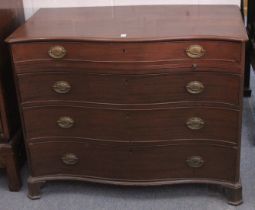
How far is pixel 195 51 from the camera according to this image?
170cm

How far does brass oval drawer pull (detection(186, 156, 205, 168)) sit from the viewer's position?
1911 millimetres

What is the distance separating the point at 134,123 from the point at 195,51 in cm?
38

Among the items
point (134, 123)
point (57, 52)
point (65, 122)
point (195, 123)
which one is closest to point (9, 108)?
point (65, 122)

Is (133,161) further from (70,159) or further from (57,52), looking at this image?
(57,52)

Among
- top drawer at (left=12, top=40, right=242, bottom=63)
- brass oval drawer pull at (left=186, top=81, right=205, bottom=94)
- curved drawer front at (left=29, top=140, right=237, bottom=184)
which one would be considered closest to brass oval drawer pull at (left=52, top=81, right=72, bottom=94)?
top drawer at (left=12, top=40, right=242, bottom=63)

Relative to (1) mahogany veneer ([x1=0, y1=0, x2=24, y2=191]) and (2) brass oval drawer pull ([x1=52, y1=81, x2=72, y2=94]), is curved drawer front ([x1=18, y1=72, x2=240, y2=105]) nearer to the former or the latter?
(2) brass oval drawer pull ([x1=52, y1=81, x2=72, y2=94])

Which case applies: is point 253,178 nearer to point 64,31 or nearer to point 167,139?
point 167,139

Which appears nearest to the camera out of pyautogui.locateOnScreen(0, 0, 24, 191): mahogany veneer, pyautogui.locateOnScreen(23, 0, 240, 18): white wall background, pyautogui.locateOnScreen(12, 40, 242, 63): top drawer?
pyautogui.locateOnScreen(12, 40, 242, 63): top drawer

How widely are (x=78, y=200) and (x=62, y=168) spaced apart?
0.52ft

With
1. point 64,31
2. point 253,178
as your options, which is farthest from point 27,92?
point 253,178

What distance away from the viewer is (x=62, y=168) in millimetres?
2014

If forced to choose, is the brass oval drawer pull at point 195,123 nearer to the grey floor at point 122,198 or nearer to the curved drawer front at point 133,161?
the curved drawer front at point 133,161

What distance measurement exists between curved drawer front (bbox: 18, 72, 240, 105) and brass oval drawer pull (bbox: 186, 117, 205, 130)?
9cm

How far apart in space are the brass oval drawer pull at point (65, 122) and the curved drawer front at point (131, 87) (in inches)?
3.5
